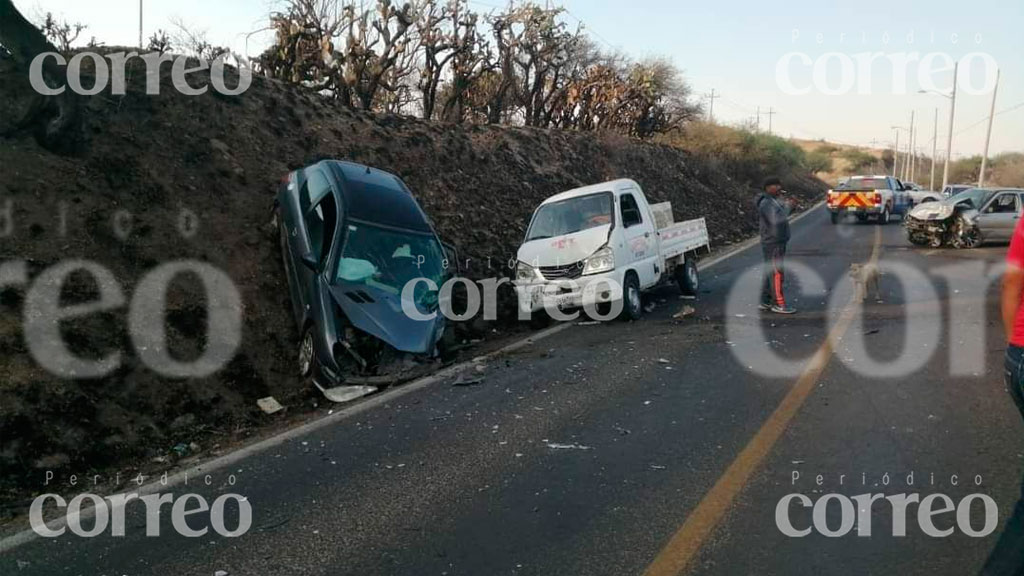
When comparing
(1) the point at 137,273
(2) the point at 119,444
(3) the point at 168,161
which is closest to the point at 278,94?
(3) the point at 168,161

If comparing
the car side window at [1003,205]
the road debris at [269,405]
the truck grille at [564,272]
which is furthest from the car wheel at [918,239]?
the road debris at [269,405]

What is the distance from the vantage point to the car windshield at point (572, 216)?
37.4 feet

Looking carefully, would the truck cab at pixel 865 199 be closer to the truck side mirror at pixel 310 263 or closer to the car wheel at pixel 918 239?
the car wheel at pixel 918 239

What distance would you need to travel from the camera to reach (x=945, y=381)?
7.02 metres

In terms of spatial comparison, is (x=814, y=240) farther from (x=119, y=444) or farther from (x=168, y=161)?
(x=119, y=444)

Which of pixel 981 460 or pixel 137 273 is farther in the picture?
pixel 137 273

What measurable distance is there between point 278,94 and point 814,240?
1556 centimetres

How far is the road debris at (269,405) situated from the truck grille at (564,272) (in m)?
4.59

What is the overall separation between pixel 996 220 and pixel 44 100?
2023cm

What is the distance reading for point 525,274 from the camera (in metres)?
11.2

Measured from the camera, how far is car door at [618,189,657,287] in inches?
443

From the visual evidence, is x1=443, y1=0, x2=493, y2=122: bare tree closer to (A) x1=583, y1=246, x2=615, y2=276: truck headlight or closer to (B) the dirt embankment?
(B) the dirt embankment

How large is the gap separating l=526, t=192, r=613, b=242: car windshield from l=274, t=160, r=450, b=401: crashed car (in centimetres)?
242

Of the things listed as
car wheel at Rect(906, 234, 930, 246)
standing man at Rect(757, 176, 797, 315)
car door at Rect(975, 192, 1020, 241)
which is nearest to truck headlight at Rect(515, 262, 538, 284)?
standing man at Rect(757, 176, 797, 315)
